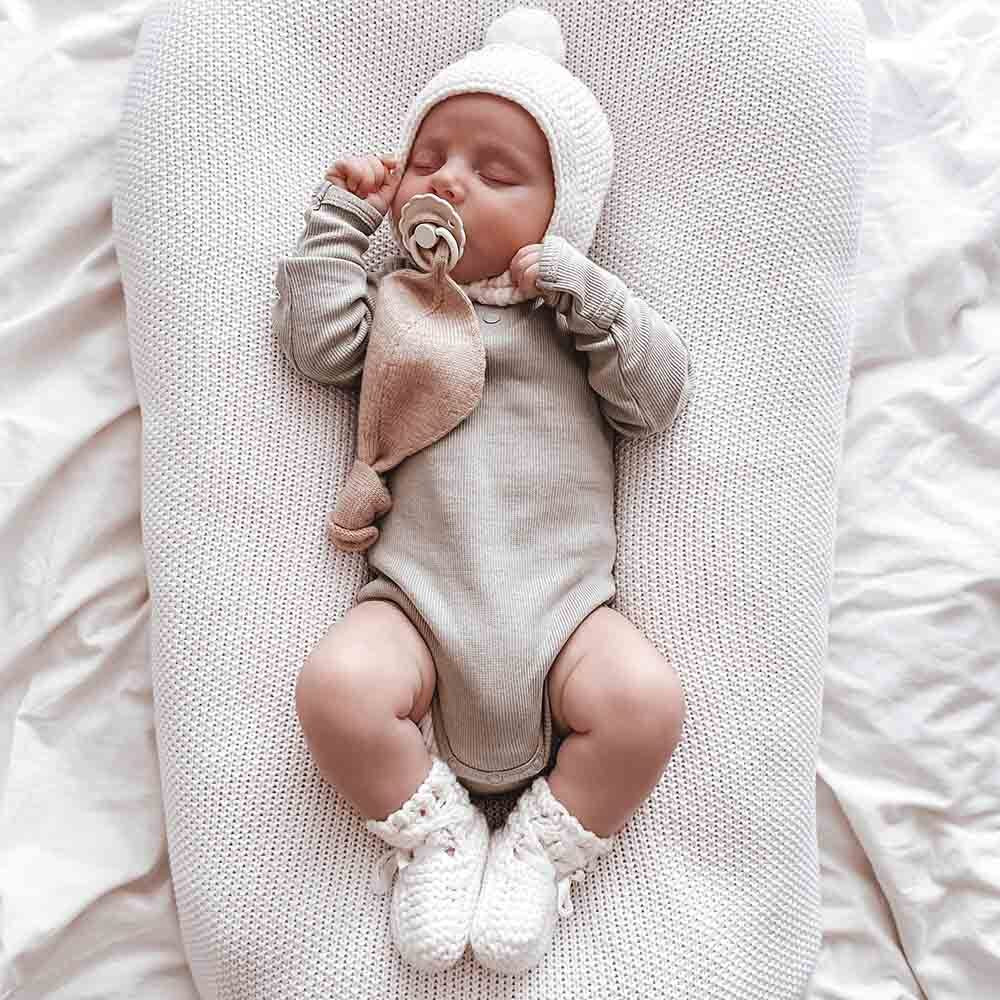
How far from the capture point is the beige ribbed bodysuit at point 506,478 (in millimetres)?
1188

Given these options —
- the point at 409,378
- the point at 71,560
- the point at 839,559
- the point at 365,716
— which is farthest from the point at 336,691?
the point at 839,559

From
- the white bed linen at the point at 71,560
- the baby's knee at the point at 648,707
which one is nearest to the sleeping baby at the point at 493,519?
the baby's knee at the point at 648,707

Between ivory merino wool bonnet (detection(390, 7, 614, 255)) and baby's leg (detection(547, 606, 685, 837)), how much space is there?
0.46m

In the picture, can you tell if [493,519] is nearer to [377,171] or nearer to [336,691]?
[336,691]

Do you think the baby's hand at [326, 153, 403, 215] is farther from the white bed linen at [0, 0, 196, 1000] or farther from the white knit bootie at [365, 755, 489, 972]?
the white knit bootie at [365, 755, 489, 972]

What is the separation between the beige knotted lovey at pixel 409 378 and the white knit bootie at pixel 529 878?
0.34 m

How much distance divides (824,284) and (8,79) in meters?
1.03

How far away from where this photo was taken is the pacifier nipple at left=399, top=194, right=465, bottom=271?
1184mm

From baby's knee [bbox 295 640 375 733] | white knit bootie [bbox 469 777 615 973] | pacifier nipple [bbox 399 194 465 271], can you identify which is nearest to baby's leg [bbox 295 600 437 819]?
baby's knee [bbox 295 640 375 733]

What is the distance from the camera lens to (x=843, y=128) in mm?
1330

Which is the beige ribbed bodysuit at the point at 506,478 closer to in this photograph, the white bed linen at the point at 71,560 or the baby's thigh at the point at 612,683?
the baby's thigh at the point at 612,683

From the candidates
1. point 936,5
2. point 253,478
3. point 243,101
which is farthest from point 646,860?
point 936,5

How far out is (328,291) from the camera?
1235 millimetres

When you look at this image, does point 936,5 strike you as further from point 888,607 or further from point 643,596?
point 643,596
